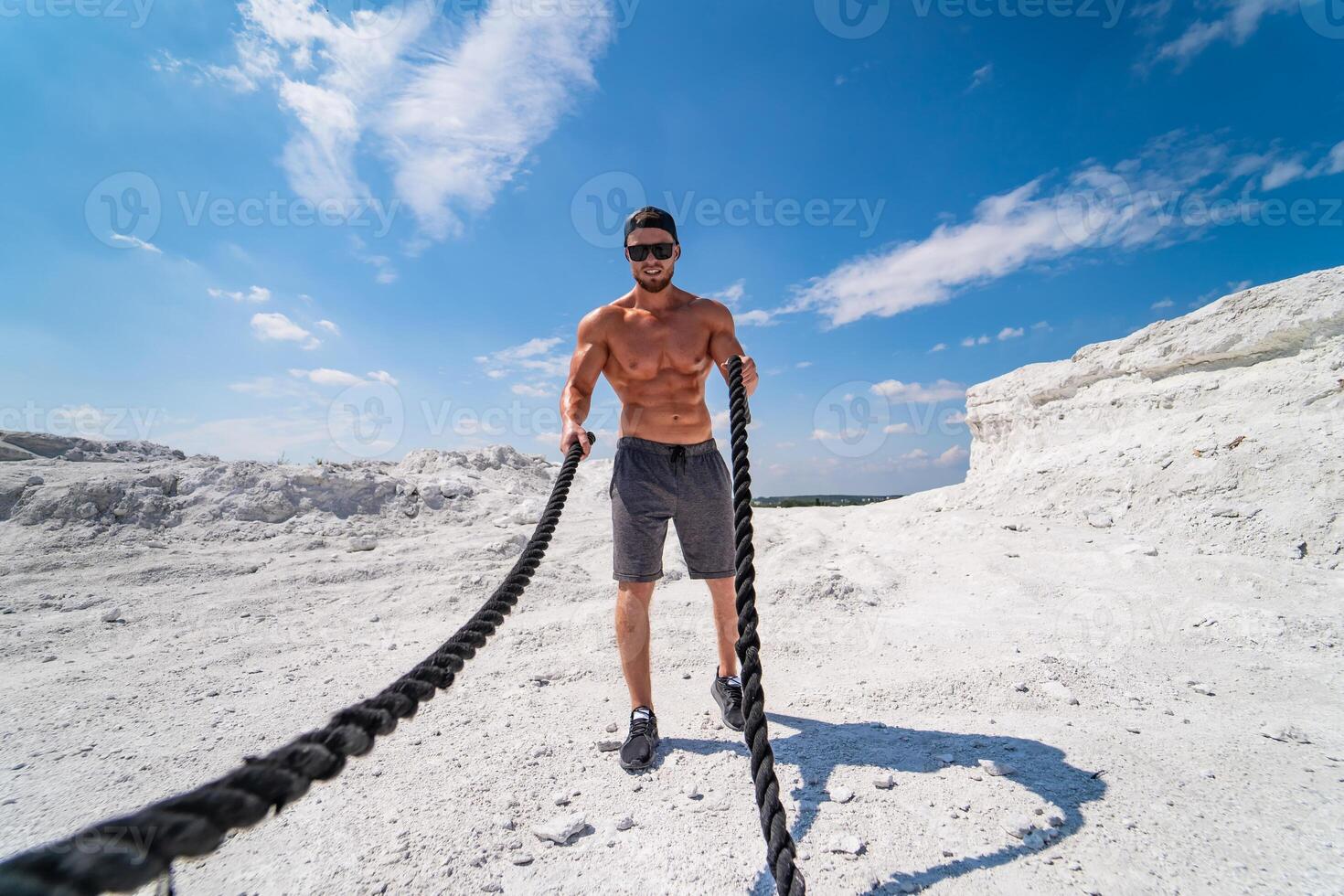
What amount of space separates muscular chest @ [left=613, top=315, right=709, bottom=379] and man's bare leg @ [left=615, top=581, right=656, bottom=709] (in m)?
1.04

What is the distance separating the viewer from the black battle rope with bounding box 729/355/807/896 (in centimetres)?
134

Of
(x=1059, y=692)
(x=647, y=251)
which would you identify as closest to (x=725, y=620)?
(x=1059, y=692)

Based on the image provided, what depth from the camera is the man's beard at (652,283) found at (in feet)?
9.22

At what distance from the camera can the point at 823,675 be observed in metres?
3.07

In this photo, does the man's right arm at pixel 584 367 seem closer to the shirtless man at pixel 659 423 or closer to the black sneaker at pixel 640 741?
the shirtless man at pixel 659 423

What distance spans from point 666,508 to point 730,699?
922 mm

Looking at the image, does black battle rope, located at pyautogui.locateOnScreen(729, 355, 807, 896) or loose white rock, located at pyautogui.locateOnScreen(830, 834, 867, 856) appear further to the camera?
loose white rock, located at pyautogui.locateOnScreen(830, 834, 867, 856)

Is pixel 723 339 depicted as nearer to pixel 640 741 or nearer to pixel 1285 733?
pixel 640 741

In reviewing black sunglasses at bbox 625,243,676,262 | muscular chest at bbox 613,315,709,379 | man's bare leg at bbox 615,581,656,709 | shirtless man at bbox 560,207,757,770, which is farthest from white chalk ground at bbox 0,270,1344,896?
black sunglasses at bbox 625,243,676,262

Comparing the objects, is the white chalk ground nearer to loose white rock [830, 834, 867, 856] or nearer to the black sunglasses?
loose white rock [830, 834, 867, 856]

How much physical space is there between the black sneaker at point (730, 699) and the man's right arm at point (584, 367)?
1428 millimetres

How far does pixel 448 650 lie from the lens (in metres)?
1.47

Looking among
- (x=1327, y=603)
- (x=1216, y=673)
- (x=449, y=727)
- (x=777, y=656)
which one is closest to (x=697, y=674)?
(x=777, y=656)

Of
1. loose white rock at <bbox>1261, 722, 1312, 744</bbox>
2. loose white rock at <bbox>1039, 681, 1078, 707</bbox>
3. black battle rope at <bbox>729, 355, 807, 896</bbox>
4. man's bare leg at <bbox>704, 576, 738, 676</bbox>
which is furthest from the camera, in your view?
man's bare leg at <bbox>704, 576, 738, 676</bbox>
